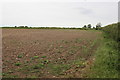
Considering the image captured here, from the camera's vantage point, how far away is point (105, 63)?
7387 millimetres

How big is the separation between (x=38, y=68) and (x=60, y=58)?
79.0 inches

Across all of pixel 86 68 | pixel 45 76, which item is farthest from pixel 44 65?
pixel 86 68

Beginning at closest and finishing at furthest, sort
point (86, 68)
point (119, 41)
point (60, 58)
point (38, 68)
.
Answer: point (86, 68) → point (38, 68) → point (60, 58) → point (119, 41)

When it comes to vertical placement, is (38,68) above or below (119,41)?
below

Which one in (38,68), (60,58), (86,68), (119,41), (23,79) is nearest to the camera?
(23,79)

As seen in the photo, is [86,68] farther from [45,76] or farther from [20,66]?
[20,66]

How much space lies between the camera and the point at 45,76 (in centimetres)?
658

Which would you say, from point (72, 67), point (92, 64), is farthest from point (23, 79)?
point (92, 64)

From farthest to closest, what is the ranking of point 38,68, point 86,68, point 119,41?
point 119,41
point 38,68
point 86,68

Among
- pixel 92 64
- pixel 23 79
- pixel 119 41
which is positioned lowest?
pixel 23 79

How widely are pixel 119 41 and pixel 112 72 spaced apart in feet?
14.0

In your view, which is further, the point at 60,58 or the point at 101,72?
the point at 60,58

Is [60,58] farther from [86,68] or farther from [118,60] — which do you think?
[118,60]

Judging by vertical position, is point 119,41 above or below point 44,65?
above
